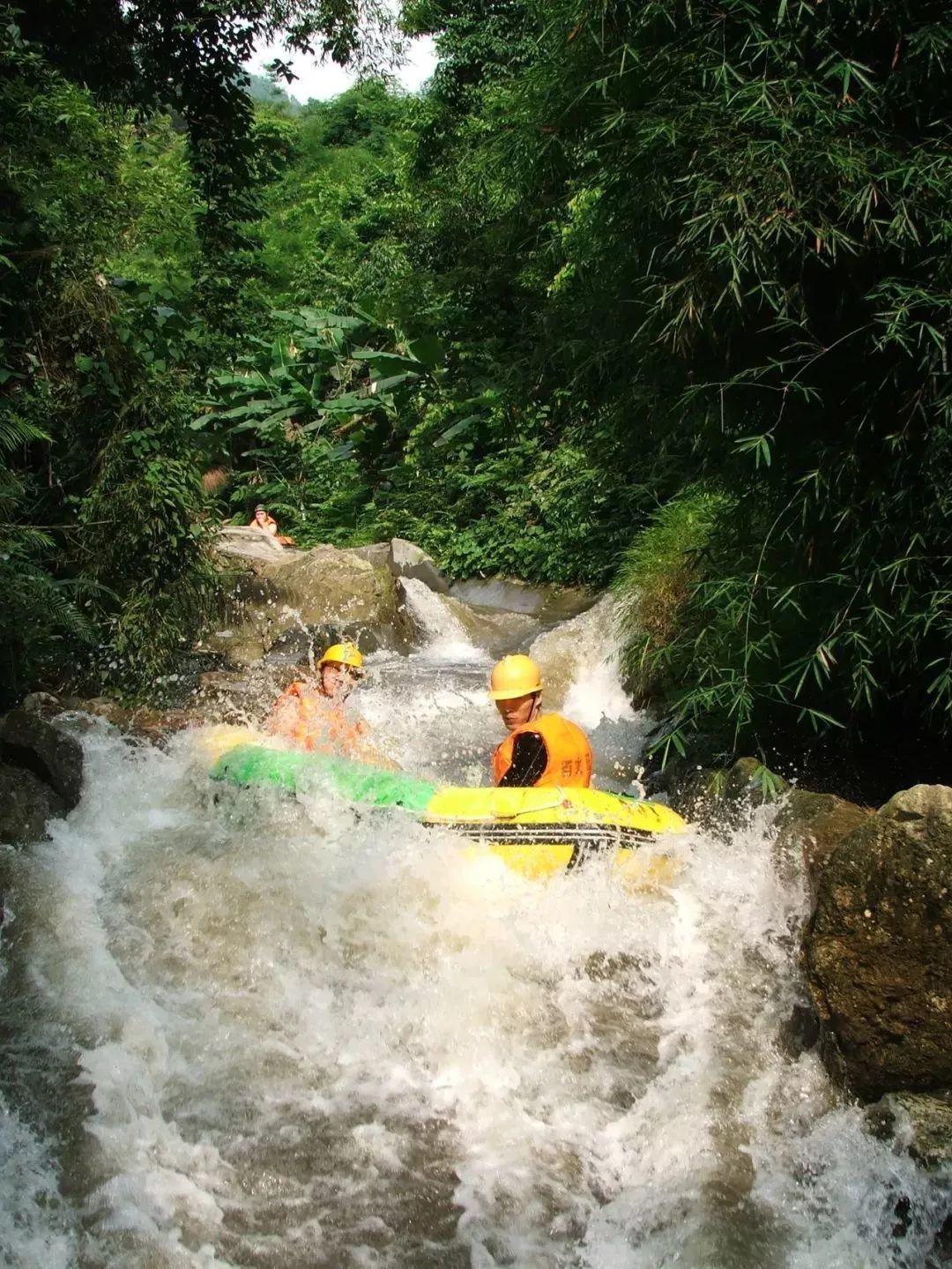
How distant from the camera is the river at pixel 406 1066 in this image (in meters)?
2.98

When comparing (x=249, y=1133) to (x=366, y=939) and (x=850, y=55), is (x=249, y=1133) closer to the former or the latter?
(x=366, y=939)

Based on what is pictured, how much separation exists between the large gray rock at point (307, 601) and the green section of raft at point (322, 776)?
493cm

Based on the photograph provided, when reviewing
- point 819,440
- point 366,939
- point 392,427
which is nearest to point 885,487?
point 819,440

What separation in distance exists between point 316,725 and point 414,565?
6.50 meters

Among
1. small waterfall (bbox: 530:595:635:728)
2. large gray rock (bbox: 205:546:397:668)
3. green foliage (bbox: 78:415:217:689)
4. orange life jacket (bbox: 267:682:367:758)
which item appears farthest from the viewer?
large gray rock (bbox: 205:546:397:668)

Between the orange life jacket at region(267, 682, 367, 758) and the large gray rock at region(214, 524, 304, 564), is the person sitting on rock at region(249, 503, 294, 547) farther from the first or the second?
the orange life jacket at region(267, 682, 367, 758)

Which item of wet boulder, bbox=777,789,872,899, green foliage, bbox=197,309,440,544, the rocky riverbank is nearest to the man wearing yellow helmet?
the rocky riverbank

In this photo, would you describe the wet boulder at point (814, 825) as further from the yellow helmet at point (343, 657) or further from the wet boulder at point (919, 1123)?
the yellow helmet at point (343, 657)

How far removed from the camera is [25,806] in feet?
17.4

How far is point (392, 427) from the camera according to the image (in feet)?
55.8

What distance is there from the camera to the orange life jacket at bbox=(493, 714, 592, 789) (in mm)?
4758

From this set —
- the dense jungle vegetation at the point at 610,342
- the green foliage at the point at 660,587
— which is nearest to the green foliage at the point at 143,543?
the dense jungle vegetation at the point at 610,342

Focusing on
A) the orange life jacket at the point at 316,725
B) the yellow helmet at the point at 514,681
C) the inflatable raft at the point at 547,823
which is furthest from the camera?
the orange life jacket at the point at 316,725

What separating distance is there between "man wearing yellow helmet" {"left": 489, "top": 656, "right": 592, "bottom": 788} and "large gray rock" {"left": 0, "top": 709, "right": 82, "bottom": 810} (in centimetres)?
242
